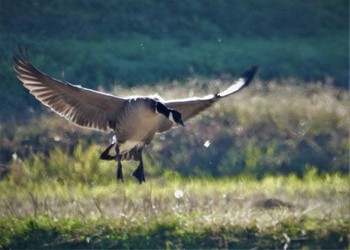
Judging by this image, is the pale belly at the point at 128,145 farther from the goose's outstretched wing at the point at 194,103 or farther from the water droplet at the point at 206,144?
the water droplet at the point at 206,144

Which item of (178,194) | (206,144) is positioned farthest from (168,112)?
(206,144)

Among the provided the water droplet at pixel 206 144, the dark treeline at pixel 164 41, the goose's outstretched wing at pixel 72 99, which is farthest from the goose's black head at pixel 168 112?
the dark treeline at pixel 164 41

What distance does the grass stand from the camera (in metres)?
9.90

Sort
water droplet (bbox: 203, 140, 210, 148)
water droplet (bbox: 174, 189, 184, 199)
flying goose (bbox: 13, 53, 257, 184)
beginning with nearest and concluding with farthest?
flying goose (bbox: 13, 53, 257, 184), water droplet (bbox: 174, 189, 184, 199), water droplet (bbox: 203, 140, 210, 148)

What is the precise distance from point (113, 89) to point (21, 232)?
6.34m

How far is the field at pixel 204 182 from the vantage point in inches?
392

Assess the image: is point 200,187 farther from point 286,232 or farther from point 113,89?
point 113,89

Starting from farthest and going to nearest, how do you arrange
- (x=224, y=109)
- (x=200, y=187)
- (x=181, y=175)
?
(x=224, y=109), (x=181, y=175), (x=200, y=187)

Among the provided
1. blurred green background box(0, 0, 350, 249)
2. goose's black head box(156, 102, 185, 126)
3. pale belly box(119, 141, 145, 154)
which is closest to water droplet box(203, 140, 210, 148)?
blurred green background box(0, 0, 350, 249)

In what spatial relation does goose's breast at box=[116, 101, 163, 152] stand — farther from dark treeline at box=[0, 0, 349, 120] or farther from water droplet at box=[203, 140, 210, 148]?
dark treeline at box=[0, 0, 349, 120]

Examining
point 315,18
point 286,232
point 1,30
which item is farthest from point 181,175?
point 315,18

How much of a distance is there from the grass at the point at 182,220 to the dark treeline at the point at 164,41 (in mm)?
5596

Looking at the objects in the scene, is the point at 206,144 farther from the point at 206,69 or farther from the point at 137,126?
the point at 206,69

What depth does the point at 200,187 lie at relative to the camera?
12.0m
